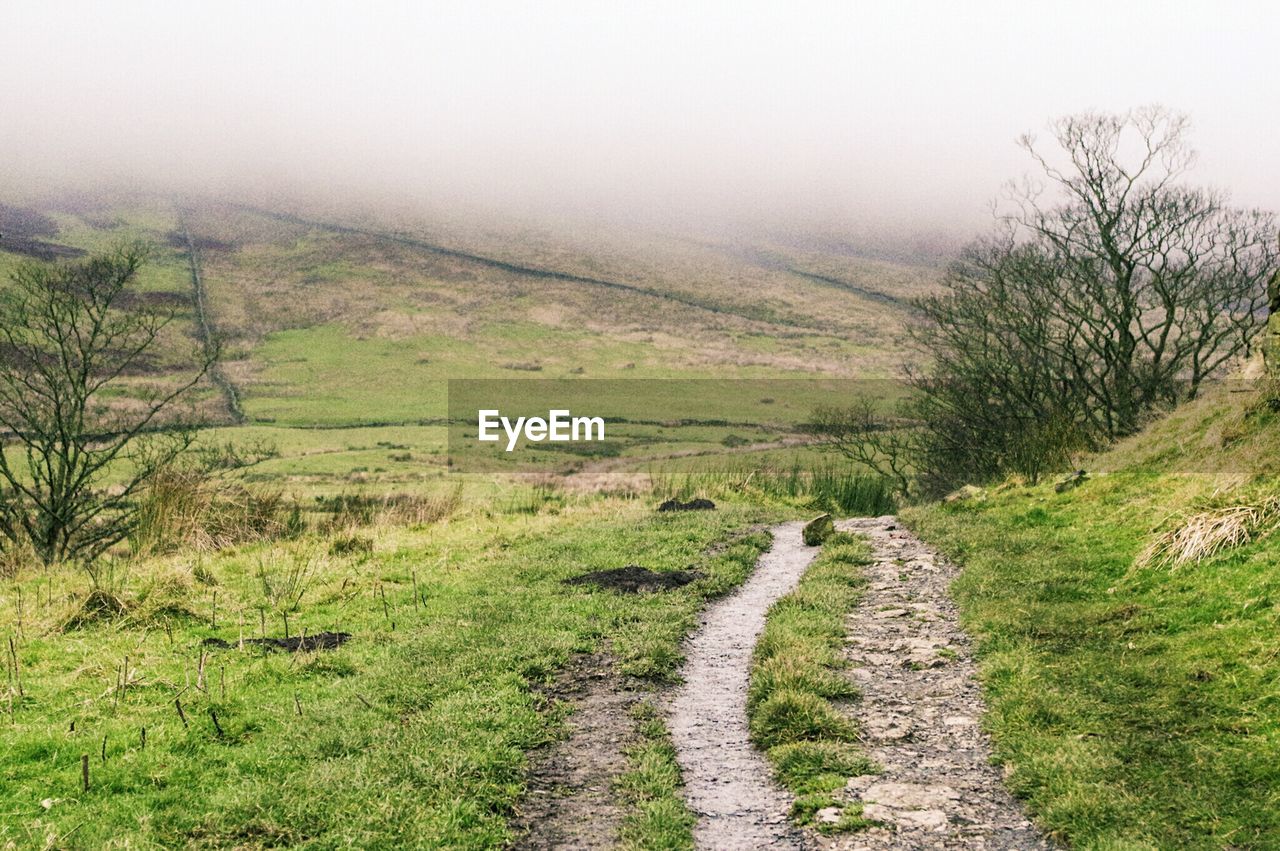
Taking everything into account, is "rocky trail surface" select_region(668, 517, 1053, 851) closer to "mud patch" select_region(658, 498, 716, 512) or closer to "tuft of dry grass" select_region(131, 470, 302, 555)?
"mud patch" select_region(658, 498, 716, 512)

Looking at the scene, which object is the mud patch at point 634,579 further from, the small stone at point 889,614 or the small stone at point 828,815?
the small stone at point 828,815

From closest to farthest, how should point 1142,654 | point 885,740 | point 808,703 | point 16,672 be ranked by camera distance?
1. point 885,740
2. point 808,703
3. point 16,672
4. point 1142,654

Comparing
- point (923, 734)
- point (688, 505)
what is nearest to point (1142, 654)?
point (923, 734)

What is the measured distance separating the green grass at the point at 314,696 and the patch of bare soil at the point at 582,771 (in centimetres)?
22

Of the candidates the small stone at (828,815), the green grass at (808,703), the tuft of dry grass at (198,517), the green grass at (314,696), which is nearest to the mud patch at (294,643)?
the green grass at (314,696)

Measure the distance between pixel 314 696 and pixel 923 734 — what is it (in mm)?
6300

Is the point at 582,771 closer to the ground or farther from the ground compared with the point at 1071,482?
closer to the ground

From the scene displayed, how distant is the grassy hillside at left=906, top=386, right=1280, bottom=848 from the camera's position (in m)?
6.56

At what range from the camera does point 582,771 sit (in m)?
7.77

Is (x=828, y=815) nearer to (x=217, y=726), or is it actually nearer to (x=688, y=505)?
(x=217, y=726)

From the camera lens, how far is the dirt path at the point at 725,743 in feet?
21.8

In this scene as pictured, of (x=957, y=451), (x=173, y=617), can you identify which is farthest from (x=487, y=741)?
(x=957, y=451)

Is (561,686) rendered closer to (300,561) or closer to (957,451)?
(300,561)

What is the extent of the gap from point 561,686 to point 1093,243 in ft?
105
